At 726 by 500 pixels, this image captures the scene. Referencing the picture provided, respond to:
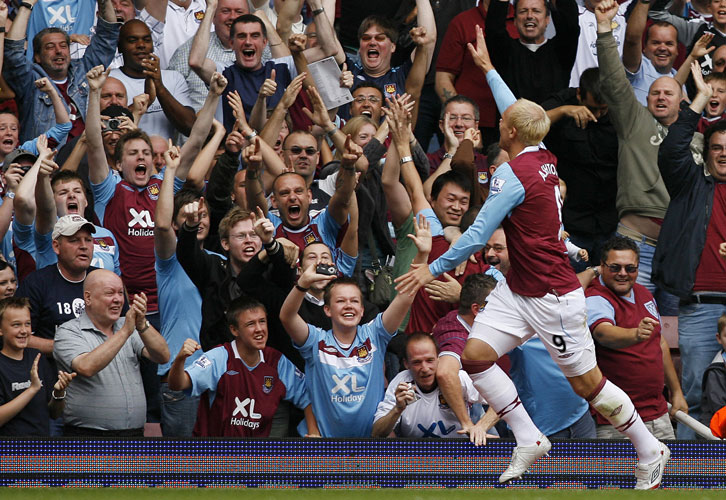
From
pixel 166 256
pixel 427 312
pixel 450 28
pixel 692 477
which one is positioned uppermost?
pixel 450 28

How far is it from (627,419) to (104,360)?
3.63m

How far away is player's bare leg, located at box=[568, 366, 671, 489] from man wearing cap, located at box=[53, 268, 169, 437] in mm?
3117

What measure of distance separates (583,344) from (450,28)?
5.87 metres

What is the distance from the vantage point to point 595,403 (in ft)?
23.7

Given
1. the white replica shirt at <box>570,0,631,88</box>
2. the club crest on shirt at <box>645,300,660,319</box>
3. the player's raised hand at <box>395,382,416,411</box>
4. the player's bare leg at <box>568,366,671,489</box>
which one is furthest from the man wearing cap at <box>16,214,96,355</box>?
the white replica shirt at <box>570,0,631,88</box>

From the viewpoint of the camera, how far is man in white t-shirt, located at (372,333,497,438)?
8203 mm

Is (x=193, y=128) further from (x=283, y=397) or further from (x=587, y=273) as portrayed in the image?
(x=587, y=273)

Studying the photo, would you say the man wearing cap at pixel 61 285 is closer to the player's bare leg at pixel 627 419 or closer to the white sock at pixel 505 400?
the white sock at pixel 505 400

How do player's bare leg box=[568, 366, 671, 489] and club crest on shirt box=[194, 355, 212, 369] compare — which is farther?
club crest on shirt box=[194, 355, 212, 369]

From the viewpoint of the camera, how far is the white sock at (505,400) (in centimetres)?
727

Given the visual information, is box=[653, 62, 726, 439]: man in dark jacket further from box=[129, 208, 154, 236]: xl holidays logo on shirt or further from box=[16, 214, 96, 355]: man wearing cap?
box=[16, 214, 96, 355]: man wearing cap

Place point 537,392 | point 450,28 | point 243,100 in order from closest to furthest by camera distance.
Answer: point 537,392 → point 243,100 → point 450,28

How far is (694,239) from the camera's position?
9.95 metres

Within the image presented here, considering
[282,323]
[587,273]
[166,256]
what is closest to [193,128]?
[166,256]
